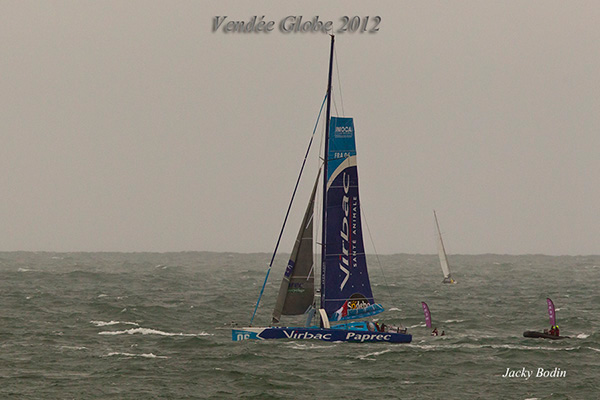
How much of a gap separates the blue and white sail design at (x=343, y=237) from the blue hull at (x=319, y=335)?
3.51 ft

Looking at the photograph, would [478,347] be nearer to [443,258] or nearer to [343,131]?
[343,131]

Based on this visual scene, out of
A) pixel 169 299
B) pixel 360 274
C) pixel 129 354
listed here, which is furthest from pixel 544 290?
pixel 129 354

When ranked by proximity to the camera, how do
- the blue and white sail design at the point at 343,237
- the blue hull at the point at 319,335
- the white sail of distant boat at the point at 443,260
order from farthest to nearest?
1. the white sail of distant boat at the point at 443,260
2. the blue and white sail design at the point at 343,237
3. the blue hull at the point at 319,335

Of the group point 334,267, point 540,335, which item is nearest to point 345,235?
point 334,267

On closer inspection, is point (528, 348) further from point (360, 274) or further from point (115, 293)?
point (115, 293)

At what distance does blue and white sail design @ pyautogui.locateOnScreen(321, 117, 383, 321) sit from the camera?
35844 millimetres

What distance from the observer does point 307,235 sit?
3669 centimetres

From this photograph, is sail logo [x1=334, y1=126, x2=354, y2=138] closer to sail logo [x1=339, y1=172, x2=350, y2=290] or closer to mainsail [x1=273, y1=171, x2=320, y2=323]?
sail logo [x1=339, y1=172, x2=350, y2=290]

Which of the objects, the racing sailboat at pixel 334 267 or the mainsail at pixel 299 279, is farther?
the mainsail at pixel 299 279

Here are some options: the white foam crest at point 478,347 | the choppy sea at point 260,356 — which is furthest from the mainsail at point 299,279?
the white foam crest at point 478,347

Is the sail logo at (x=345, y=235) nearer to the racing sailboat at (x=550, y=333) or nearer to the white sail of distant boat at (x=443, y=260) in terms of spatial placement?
the racing sailboat at (x=550, y=333)

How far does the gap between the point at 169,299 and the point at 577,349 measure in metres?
37.1

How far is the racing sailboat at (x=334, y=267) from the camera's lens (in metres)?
35.8

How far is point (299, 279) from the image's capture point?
36.4 m
